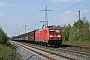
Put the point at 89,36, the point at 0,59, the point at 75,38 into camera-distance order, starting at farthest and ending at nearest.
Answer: the point at 75,38
the point at 89,36
the point at 0,59

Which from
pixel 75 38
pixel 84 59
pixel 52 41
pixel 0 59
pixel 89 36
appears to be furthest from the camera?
pixel 75 38

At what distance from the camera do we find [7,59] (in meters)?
13.8

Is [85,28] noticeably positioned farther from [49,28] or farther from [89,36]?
[49,28]

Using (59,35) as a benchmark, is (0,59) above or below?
below

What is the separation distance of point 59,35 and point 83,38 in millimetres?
21167

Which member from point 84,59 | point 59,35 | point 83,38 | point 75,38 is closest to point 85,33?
point 83,38

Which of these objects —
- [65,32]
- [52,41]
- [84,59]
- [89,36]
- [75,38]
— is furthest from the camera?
[65,32]

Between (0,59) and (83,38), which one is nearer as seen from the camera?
(0,59)

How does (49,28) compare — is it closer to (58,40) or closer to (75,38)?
(58,40)

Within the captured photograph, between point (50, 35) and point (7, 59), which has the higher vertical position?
point (50, 35)

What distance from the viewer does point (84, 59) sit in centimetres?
1639

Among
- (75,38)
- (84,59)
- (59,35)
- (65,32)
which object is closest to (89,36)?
(75,38)

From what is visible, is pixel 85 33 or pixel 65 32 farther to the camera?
pixel 65 32

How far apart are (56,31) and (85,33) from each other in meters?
21.2
